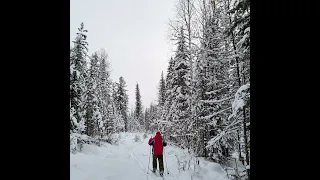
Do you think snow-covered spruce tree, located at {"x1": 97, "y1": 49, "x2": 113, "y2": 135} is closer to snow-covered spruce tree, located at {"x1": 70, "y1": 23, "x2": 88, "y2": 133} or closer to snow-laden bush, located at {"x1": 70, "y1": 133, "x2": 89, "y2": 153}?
snow-laden bush, located at {"x1": 70, "y1": 133, "x2": 89, "y2": 153}

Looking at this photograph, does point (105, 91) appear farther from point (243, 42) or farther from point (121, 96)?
point (243, 42)

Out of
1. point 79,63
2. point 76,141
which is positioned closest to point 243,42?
point 76,141

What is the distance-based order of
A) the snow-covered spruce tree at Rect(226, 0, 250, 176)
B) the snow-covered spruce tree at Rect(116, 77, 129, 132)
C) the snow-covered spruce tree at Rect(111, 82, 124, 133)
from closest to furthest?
the snow-covered spruce tree at Rect(226, 0, 250, 176)
the snow-covered spruce tree at Rect(111, 82, 124, 133)
the snow-covered spruce tree at Rect(116, 77, 129, 132)

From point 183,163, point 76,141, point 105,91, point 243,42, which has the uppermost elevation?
point 105,91

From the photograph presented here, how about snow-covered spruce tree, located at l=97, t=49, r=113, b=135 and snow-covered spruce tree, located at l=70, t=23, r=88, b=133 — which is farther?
snow-covered spruce tree, located at l=97, t=49, r=113, b=135

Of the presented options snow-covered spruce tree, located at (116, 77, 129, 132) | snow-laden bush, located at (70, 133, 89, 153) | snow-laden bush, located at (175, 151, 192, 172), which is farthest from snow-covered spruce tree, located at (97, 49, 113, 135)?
snow-laden bush, located at (175, 151, 192, 172)

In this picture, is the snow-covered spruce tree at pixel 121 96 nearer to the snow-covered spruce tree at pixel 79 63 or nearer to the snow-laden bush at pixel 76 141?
the snow-laden bush at pixel 76 141

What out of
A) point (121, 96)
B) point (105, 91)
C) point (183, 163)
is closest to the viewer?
point (183, 163)

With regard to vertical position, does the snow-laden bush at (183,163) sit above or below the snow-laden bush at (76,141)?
below

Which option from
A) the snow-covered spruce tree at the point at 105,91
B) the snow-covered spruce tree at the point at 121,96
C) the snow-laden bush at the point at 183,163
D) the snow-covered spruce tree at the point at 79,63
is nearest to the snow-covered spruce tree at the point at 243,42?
the snow-laden bush at the point at 183,163

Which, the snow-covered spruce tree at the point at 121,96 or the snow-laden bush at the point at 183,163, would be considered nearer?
the snow-laden bush at the point at 183,163
